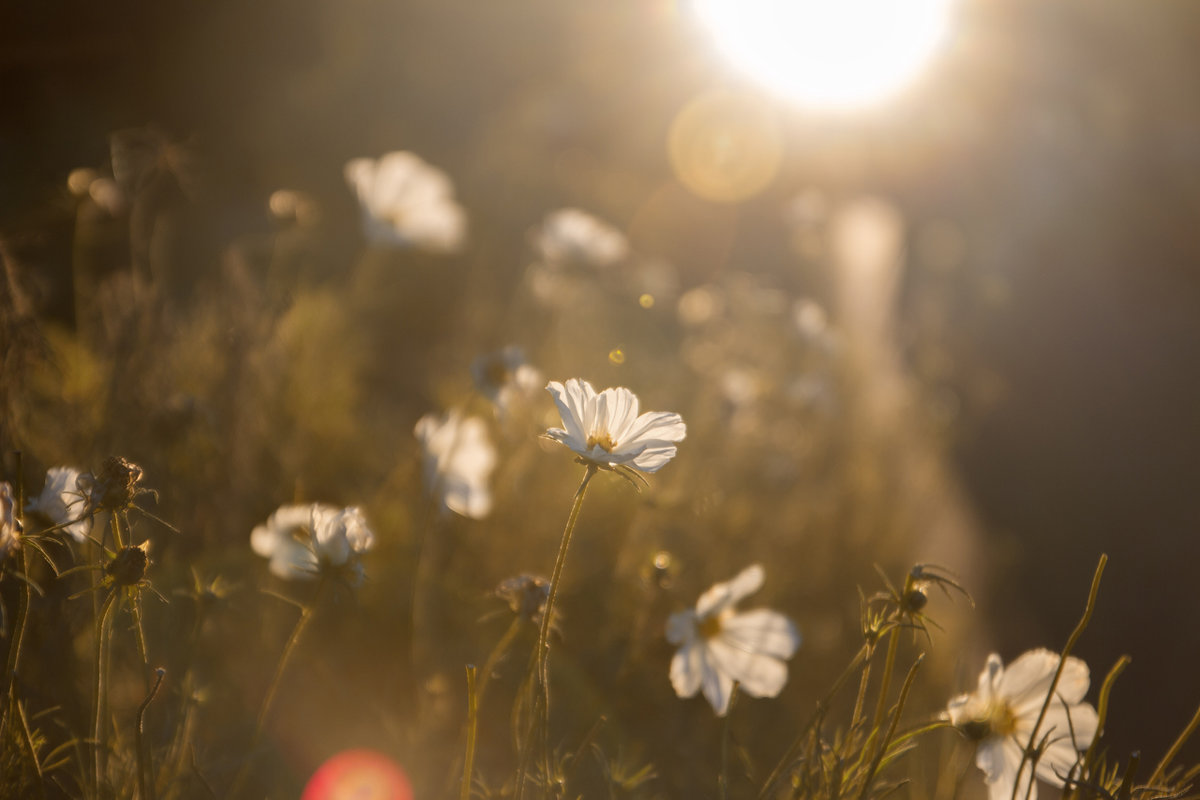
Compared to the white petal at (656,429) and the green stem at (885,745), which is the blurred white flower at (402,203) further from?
the green stem at (885,745)

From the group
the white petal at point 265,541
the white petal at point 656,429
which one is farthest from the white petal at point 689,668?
the white petal at point 265,541

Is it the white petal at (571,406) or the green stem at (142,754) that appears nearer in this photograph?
the green stem at (142,754)

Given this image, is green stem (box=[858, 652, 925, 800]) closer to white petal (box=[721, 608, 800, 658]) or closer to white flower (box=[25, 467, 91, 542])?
white petal (box=[721, 608, 800, 658])

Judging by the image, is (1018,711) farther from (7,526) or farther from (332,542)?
(7,526)

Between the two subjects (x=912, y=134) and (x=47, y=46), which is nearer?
(x=47, y=46)

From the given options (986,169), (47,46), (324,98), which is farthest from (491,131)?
(986,169)

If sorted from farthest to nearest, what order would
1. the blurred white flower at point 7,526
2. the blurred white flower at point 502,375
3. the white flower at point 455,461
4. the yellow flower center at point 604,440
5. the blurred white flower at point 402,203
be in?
1. the blurred white flower at point 402,203
2. the blurred white flower at point 502,375
3. the white flower at point 455,461
4. the yellow flower center at point 604,440
5. the blurred white flower at point 7,526

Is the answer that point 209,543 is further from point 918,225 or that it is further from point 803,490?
point 918,225

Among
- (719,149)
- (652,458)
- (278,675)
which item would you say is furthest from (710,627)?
(719,149)
